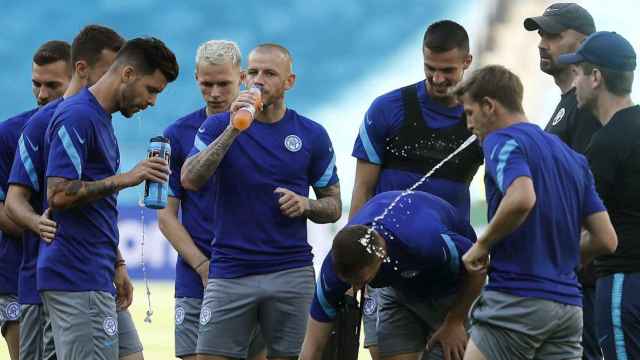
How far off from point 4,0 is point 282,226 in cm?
983

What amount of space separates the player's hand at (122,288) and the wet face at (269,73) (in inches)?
43.5

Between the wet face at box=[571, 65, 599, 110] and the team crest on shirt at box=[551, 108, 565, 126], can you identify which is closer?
the wet face at box=[571, 65, 599, 110]

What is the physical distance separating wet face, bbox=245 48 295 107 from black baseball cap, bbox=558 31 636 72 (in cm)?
151

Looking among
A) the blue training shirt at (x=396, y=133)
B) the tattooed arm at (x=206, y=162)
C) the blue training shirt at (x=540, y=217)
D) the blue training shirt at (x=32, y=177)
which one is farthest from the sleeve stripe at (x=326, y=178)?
the blue training shirt at (x=540, y=217)

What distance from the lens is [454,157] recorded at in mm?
6121

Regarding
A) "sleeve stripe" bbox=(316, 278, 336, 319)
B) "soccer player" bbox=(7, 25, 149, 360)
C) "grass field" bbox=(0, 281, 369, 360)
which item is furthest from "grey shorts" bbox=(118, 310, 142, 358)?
→ "grass field" bbox=(0, 281, 369, 360)

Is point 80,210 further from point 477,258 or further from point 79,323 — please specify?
point 477,258

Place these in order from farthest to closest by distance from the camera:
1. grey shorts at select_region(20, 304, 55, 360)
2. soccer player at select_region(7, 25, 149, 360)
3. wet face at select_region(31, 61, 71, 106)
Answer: wet face at select_region(31, 61, 71, 106) → grey shorts at select_region(20, 304, 55, 360) → soccer player at select_region(7, 25, 149, 360)

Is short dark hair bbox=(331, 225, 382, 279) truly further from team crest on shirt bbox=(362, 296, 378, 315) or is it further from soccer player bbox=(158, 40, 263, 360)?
soccer player bbox=(158, 40, 263, 360)

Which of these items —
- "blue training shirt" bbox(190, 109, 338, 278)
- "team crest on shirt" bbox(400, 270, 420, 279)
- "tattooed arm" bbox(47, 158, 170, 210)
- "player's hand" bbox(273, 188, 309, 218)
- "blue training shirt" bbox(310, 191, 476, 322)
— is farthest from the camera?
"blue training shirt" bbox(190, 109, 338, 278)

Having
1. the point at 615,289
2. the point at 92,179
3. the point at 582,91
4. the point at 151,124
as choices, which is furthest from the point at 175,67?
the point at 151,124

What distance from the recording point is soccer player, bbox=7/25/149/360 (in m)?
5.78

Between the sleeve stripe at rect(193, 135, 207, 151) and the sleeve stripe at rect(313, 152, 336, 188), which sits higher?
the sleeve stripe at rect(193, 135, 207, 151)

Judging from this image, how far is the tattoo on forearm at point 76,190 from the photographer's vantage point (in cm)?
541
